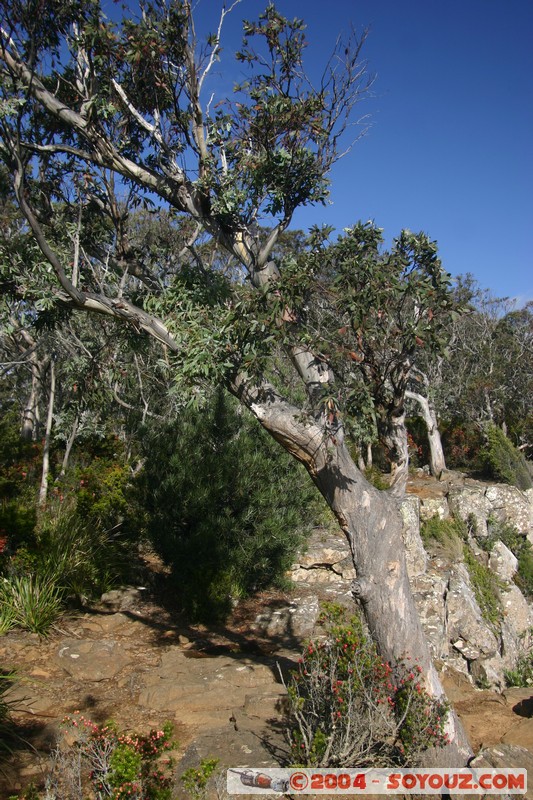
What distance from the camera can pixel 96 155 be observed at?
5855mm

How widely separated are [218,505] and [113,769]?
535 centimetres

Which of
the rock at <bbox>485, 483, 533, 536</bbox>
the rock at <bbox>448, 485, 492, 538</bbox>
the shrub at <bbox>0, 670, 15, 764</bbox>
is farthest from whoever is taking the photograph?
the rock at <bbox>485, 483, 533, 536</bbox>

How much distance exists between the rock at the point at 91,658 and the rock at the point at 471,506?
855 centimetres

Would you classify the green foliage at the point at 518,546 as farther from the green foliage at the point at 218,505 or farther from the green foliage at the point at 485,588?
the green foliage at the point at 218,505

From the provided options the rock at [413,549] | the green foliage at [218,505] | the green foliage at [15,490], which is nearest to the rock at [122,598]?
the green foliage at [218,505]

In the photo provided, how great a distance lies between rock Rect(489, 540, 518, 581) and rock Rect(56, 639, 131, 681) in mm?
8580

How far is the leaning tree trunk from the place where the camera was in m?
4.66

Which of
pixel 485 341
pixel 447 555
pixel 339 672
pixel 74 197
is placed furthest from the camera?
pixel 485 341

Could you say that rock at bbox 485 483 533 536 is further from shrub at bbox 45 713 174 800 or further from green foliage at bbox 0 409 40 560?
shrub at bbox 45 713 174 800

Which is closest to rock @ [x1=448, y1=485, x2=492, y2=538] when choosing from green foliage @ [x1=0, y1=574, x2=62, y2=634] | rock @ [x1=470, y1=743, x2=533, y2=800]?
rock @ [x1=470, y1=743, x2=533, y2=800]

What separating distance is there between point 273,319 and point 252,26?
3084 mm

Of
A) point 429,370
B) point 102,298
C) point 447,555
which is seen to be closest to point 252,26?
point 102,298

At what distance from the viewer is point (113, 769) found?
3.24m

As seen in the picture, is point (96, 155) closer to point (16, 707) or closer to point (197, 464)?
point (197, 464)
